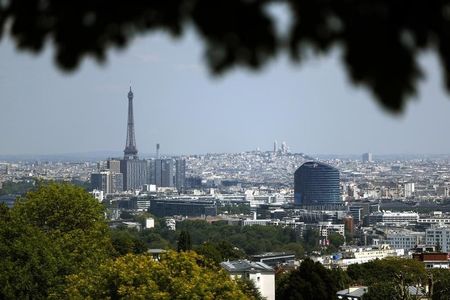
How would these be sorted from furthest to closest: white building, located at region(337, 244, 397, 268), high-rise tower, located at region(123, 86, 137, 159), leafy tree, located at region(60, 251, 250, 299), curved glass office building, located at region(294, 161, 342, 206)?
high-rise tower, located at region(123, 86, 137, 159) → curved glass office building, located at region(294, 161, 342, 206) → white building, located at region(337, 244, 397, 268) → leafy tree, located at region(60, 251, 250, 299)

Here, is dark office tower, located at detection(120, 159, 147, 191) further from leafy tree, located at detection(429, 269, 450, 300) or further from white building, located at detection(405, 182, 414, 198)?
leafy tree, located at detection(429, 269, 450, 300)

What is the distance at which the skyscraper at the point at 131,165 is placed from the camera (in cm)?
18012

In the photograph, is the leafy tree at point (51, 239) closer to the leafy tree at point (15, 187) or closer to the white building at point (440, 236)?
the white building at point (440, 236)

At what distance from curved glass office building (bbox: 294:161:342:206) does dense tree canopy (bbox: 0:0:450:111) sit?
141 meters

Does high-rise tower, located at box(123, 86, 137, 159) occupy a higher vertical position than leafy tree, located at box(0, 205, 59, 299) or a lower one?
higher

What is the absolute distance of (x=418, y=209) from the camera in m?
133

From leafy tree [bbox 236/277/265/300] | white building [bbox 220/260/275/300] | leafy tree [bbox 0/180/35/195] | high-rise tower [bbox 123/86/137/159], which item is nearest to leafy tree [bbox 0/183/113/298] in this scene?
leafy tree [bbox 236/277/265/300]

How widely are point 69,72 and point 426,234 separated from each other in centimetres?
9592

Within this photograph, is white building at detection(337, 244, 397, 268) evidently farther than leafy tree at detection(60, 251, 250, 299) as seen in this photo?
Yes

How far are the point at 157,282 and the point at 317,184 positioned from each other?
12988 centimetres

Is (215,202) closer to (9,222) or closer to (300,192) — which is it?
(300,192)

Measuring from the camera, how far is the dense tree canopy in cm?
196

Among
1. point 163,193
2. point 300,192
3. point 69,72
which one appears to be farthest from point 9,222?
point 163,193

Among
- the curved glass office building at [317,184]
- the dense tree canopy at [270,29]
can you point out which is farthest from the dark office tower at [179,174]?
the dense tree canopy at [270,29]
